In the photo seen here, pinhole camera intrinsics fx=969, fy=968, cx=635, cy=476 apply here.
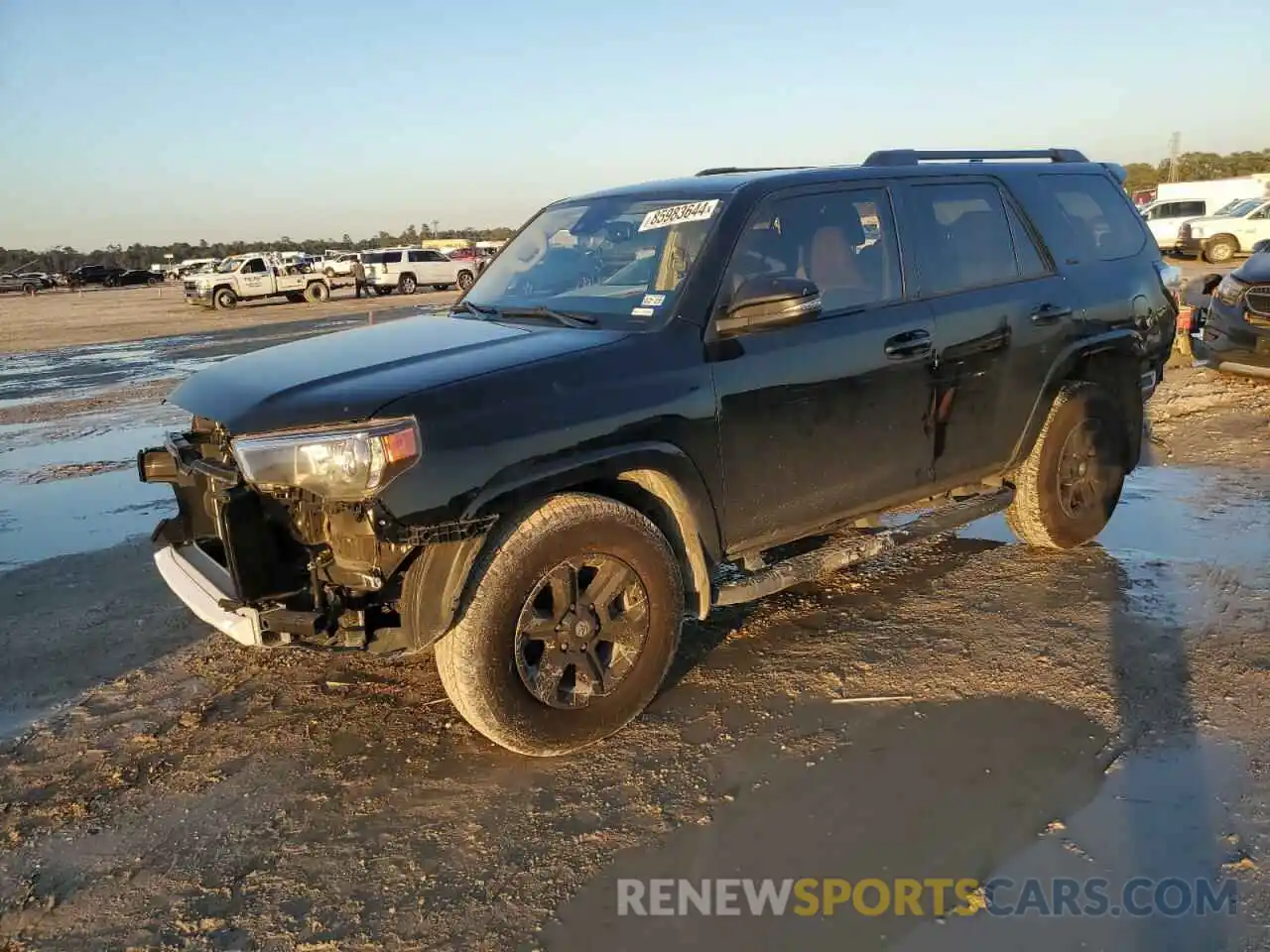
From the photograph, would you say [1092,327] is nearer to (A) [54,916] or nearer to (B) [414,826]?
(B) [414,826]

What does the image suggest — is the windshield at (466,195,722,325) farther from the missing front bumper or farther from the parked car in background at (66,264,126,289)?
the parked car in background at (66,264,126,289)

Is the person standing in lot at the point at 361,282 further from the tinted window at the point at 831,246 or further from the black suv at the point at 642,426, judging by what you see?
the tinted window at the point at 831,246

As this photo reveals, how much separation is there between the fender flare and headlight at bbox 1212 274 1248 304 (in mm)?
5301

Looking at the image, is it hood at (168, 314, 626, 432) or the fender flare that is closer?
hood at (168, 314, 626, 432)

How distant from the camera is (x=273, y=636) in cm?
305

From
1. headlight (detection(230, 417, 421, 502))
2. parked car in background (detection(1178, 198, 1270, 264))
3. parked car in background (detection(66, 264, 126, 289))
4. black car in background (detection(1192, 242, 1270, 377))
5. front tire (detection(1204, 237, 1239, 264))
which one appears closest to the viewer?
headlight (detection(230, 417, 421, 502))

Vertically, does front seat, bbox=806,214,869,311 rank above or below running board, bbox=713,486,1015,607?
above

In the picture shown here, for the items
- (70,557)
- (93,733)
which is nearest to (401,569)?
(93,733)

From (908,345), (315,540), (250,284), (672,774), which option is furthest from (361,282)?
(672,774)

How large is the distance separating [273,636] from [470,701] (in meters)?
0.65

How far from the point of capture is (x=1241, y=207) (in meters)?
28.3

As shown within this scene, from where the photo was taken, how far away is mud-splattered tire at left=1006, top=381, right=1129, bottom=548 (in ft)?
16.5

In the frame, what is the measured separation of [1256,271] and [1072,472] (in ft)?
19.2

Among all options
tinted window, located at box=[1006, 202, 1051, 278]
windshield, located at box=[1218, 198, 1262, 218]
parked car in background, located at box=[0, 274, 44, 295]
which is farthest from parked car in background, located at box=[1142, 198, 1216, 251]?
parked car in background, located at box=[0, 274, 44, 295]
